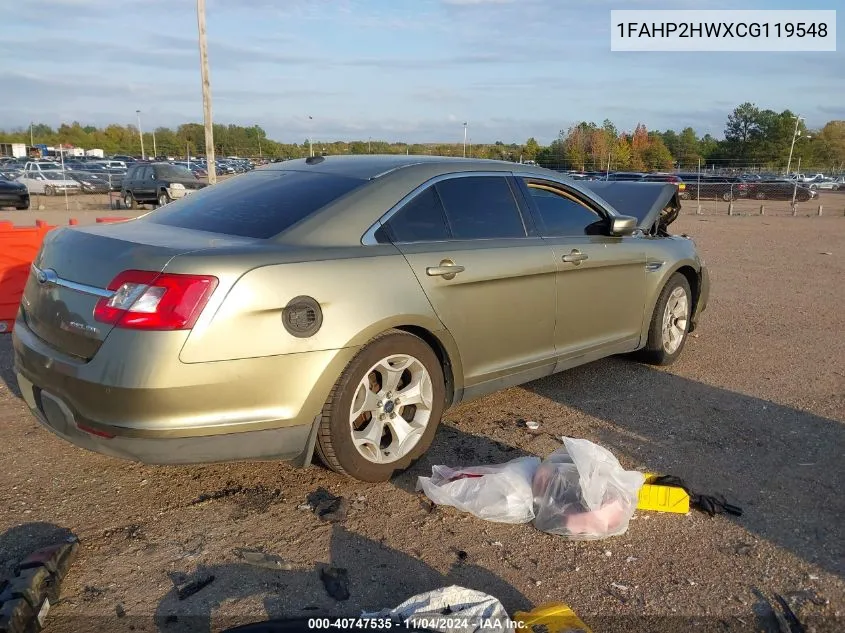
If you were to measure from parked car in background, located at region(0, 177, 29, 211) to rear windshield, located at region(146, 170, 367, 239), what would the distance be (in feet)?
81.3

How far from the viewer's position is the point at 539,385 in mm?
5238

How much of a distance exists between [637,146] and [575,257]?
76.9m

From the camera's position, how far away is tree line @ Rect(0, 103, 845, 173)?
57084 millimetres

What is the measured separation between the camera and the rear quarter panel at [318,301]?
2916 mm

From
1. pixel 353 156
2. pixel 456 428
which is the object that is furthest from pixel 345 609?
pixel 353 156

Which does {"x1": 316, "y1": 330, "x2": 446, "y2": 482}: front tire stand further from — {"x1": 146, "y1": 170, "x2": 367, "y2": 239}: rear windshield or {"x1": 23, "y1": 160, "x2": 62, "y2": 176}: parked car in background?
{"x1": 23, "y1": 160, "x2": 62, "y2": 176}: parked car in background

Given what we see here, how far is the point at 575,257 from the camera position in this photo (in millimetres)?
4559

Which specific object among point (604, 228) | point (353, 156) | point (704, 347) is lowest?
point (704, 347)

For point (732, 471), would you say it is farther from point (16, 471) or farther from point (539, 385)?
point (16, 471)

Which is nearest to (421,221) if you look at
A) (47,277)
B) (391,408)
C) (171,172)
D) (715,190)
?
(391,408)

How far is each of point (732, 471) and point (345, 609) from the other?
2.29 m

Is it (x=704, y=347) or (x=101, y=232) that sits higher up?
(x=101, y=232)

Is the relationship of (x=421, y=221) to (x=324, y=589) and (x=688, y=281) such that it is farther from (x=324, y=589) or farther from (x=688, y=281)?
(x=688, y=281)

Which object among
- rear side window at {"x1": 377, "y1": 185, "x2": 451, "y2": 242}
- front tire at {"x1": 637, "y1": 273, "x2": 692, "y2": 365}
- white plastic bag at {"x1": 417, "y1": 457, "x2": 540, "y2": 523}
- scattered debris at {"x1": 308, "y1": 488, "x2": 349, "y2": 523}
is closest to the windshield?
front tire at {"x1": 637, "y1": 273, "x2": 692, "y2": 365}
